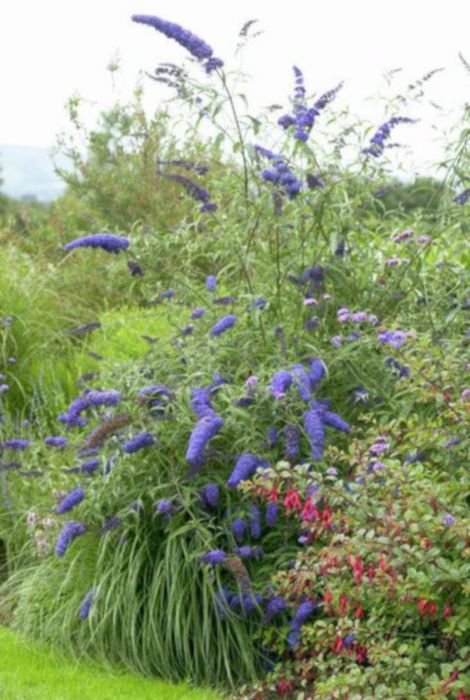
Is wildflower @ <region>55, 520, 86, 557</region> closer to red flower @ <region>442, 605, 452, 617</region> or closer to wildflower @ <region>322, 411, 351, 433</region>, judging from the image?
wildflower @ <region>322, 411, 351, 433</region>

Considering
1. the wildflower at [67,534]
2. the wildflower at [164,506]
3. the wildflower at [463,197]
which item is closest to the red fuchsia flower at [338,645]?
the wildflower at [164,506]

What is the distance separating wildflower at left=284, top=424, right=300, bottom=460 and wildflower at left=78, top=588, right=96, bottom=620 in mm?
1073

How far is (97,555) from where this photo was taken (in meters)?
5.55

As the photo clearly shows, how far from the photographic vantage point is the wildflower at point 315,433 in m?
4.95

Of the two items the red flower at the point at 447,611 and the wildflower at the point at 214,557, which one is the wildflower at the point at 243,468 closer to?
the wildflower at the point at 214,557

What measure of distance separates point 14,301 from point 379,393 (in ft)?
13.3

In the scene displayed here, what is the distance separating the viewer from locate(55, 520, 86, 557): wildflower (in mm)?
5184

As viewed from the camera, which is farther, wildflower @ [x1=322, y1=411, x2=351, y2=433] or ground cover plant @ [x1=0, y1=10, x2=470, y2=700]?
wildflower @ [x1=322, y1=411, x2=351, y2=433]

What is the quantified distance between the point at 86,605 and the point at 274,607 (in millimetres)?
840

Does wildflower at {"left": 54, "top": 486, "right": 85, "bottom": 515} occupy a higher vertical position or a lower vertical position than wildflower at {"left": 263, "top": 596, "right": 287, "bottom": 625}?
higher

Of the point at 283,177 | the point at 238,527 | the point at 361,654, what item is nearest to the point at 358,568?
the point at 361,654

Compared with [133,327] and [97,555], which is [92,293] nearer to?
[133,327]

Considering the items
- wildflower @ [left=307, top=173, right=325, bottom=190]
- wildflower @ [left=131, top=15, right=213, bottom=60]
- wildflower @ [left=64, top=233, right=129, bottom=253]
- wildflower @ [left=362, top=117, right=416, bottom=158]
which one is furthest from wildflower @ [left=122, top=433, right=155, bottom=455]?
wildflower @ [left=362, top=117, right=416, bottom=158]

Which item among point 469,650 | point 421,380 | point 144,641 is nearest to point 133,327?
point 144,641
